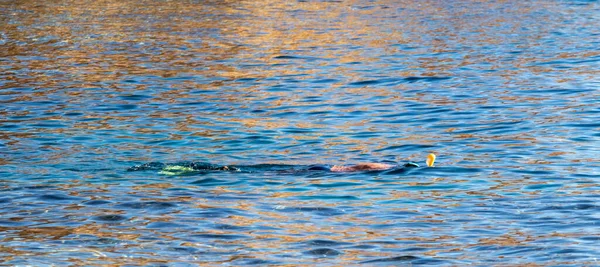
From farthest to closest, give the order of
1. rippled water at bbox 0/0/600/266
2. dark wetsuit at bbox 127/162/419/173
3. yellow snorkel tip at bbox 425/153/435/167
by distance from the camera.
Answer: dark wetsuit at bbox 127/162/419/173
yellow snorkel tip at bbox 425/153/435/167
rippled water at bbox 0/0/600/266

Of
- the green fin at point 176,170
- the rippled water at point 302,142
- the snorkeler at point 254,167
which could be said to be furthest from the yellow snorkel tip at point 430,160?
the green fin at point 176,170

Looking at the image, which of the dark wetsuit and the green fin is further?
the dark wetsuit

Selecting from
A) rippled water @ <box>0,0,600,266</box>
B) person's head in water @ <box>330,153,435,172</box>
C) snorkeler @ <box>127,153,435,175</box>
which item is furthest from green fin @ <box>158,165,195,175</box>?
person's head in water @ <box>330,153,435,172</box>

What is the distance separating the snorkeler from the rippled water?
0.26 meters

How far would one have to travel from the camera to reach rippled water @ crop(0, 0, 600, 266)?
10.5 meters

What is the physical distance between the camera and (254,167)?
14578 mm

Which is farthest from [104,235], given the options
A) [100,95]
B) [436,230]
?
[100,95]

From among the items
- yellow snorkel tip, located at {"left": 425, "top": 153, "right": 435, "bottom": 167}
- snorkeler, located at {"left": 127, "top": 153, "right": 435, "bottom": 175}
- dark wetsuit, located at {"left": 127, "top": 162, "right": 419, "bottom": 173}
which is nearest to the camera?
yellow snorkel tip, located at {"left": 425, "top": 153, "right": 435, "bottom": 167}

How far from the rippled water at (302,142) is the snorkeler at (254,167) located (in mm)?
255

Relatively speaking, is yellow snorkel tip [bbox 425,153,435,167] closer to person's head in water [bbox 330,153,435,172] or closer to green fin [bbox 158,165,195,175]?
person's head in water [bbox 330,153,435,172]

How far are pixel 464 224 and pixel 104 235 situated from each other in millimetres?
3763

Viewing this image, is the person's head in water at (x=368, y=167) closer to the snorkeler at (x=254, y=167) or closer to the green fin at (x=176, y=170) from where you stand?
the snorkeler at (x=254, y=167)

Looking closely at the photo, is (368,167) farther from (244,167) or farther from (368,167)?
(244,167)

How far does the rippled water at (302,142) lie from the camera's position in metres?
10.5
